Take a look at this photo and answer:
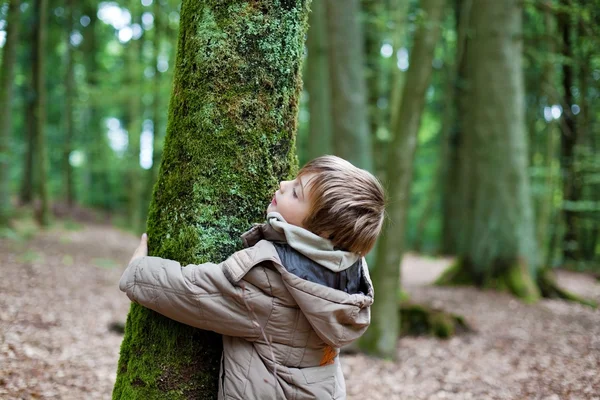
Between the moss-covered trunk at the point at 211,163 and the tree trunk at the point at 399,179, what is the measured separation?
3854 millimetres

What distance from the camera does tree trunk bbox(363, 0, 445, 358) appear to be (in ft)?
20.0

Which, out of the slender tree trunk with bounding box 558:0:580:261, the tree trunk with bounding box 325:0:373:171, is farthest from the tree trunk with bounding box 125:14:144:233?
the slender tree trunk with bounding box 558:0:580:261

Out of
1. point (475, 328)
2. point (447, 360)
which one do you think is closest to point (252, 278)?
point (447, 360)

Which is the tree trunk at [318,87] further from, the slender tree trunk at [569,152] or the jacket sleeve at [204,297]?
the jacket sleeve at [204,297]

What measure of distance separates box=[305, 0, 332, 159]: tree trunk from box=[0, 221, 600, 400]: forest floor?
3.60 meters

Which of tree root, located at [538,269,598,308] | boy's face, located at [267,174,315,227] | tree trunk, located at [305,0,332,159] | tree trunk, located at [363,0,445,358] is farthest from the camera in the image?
tree trunk, located at [305,0,332,159]

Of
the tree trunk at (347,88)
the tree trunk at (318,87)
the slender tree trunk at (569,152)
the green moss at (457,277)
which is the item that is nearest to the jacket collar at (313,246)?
the tree trunk at (347,88)

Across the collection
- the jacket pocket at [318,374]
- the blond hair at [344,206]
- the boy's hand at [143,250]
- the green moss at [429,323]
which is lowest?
the green moss at [429,323]

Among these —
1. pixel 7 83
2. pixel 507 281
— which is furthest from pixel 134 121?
pixel 507 281

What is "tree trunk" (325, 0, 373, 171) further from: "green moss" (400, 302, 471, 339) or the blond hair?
the blond hair

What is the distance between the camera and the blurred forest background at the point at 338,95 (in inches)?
363

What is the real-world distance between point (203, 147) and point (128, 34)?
16.5 m

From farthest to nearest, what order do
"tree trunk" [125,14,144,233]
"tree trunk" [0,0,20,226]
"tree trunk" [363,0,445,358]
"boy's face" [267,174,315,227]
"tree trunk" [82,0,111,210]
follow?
1. "tree trunk" [82,0,111,210]
2. "tree trunk" [125,14,144,233]
3. "tree trunk" [0,0,20,226]
4. "tree trunk" [363,0,445,358]
5. "boy's face" [267,174,315,227]

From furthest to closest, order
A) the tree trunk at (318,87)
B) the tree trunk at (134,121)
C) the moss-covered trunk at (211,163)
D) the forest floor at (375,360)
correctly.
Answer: the tree trunk at (134,121) → the tree trunk at (318,87) → the forest floor at (375,360) → the moss-covered trunk at (211,163)
